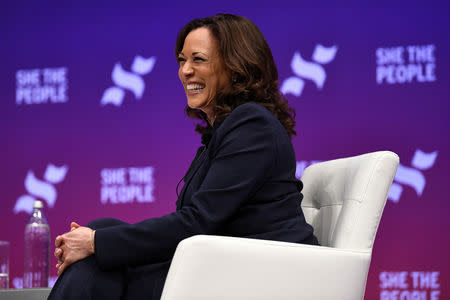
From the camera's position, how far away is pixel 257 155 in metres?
1.38

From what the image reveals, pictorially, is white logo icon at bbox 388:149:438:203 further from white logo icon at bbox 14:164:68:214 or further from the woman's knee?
white logo icon at bbox 14:164:68:214

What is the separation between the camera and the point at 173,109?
3.32 meters

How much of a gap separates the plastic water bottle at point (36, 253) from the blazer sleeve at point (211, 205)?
45.5 inches

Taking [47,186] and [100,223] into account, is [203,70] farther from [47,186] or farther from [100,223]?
[47,186]

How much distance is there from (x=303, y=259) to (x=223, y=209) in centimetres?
20

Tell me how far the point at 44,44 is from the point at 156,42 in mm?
727

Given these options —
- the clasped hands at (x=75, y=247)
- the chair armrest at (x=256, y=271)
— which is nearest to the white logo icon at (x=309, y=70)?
the chair armrest at (x=256, y=271)

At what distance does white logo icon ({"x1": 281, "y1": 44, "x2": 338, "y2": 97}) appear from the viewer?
302 cm

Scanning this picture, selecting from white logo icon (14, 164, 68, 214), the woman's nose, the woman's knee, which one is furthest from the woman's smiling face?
white logo icon (14, 164, 68, 214)

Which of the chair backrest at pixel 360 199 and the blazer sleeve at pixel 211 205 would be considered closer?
the blazer sleeve at pixel 211 205

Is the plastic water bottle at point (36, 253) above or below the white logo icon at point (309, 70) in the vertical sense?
below

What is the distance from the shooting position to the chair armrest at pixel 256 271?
1.21m

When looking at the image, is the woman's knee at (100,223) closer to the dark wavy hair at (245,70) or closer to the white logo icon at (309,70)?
the dark wavy hair at (245,70)

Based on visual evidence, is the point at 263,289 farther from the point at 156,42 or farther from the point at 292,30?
the point at 156,42
